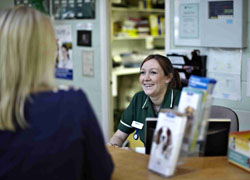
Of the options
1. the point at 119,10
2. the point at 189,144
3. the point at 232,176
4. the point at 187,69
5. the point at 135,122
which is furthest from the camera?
the point at 119,10

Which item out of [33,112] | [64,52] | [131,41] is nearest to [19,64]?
[33,112]

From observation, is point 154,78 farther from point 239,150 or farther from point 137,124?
point 239,150

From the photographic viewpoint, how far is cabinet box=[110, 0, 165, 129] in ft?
18.3

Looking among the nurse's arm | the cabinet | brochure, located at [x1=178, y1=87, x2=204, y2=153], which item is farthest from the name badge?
the cabinet

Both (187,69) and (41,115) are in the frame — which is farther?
(187,69)

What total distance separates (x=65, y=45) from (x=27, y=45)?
3625 millimetres

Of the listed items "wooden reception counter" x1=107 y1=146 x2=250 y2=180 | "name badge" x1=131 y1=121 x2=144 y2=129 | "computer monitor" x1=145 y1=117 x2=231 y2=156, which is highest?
"computer monitor" x1=145 y1=117 x2=231 y2=156

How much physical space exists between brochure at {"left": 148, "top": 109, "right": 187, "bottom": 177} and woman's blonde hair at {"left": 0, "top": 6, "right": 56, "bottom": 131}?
1.67 ft

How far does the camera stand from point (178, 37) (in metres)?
A: 3.72

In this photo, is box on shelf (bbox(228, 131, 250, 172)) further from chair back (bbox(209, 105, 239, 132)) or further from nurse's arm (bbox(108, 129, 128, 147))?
nurse's arm (bbox(108, 129, 128, 147))

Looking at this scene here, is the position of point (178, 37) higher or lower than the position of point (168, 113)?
higher

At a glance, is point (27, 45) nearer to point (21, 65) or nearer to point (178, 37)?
point (21, 65)

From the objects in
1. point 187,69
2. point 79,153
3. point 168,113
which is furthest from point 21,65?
point 187,69

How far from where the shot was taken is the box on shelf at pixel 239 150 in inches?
68.8
